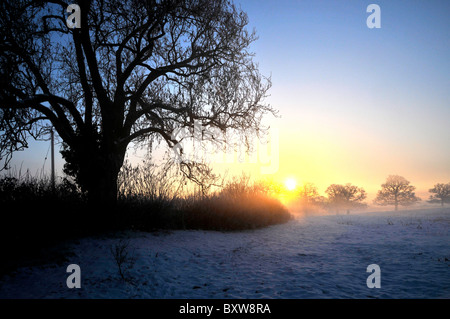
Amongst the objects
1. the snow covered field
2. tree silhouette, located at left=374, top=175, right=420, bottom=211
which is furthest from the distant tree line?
the snow covered field

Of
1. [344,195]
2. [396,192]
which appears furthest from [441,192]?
[344,195]

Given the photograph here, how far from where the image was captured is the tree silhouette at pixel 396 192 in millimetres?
52875

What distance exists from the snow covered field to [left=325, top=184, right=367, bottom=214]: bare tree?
165ft

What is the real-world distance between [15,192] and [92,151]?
103 inches

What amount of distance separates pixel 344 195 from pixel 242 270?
56380 mm

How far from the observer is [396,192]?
5344 centimetres

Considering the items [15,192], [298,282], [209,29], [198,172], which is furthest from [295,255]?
[15,192]

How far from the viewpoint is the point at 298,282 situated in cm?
521

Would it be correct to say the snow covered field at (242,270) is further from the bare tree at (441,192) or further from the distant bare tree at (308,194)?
the bare tree at (441,192)

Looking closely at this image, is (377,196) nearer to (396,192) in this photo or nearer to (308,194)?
(396,192)

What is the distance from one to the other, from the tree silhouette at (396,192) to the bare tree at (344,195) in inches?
156

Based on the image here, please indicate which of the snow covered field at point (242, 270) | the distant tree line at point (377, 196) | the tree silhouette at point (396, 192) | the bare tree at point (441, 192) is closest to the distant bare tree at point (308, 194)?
the distant tree line at point (377, 196)

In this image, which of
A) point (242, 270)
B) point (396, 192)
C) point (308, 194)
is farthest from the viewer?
point (308, 194)
